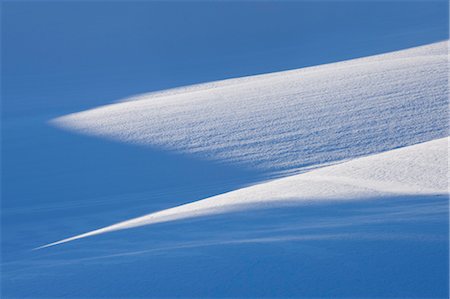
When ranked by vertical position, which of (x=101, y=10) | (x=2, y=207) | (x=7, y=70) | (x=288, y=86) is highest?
(x=101, y=10)

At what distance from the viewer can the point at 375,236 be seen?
2.41 metres

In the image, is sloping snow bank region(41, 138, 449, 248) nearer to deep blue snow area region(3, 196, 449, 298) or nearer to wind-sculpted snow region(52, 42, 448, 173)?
deep blue snow area region(3, 196, 449, 298)

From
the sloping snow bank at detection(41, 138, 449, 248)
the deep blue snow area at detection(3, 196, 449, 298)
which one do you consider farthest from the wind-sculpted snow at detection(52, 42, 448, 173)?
the deep blue snow area at detection(3, 196, 449, 298)

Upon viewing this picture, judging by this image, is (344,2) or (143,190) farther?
(344,2)

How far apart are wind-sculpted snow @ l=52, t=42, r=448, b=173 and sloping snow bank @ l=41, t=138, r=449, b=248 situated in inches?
36.7

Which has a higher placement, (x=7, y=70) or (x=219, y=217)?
(x=7, y=70)

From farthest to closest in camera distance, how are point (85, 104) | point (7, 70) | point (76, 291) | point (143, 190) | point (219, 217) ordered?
point (7, 70) < point (85, 104) < point (143, 190) < point (219, 217) < point (76, 291)

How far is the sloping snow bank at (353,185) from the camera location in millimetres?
3131

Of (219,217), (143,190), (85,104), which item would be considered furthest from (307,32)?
(219,217)

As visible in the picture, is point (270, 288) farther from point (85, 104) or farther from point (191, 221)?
point (85, 104)

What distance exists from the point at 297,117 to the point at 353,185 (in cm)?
240

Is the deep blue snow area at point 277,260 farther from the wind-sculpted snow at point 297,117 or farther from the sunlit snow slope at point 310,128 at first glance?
the wind-sculpted snow at point 297,117

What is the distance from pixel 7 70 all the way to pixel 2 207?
24.2 ft

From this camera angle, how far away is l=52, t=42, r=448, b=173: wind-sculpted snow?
4934 millimetres
